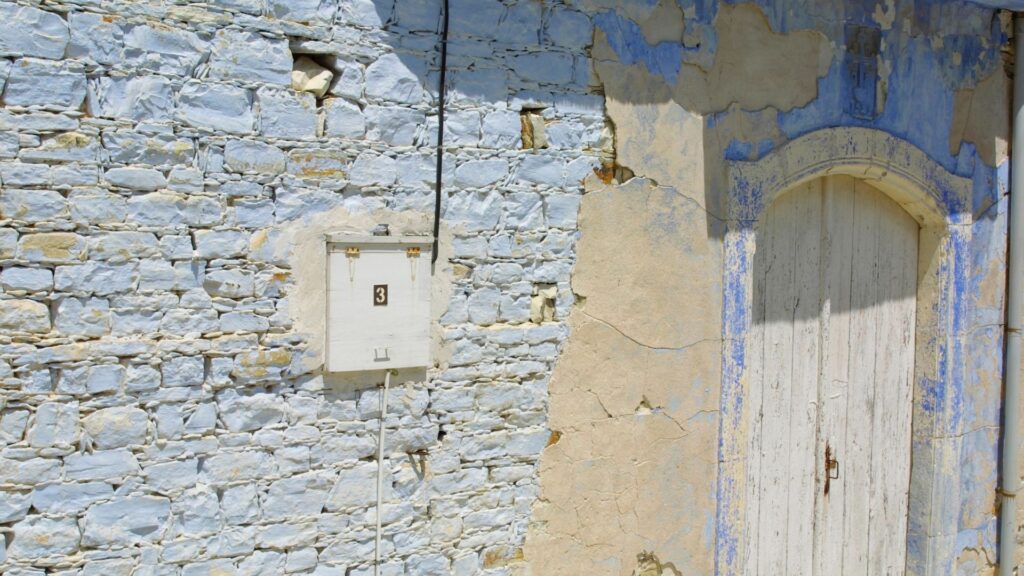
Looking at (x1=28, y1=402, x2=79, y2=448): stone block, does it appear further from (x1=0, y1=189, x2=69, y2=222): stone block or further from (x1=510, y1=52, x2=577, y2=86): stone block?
(x1=510, y1=52, x2=577, y2=86): stone block

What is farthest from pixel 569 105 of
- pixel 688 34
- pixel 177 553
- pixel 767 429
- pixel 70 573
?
pixel 70 573

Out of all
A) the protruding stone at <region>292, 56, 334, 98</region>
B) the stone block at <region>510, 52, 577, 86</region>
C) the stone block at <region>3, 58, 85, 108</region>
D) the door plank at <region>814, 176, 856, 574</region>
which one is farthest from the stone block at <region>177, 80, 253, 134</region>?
the door plank at <region>814, 176, 856, 574</region>

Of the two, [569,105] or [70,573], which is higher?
[569,105]

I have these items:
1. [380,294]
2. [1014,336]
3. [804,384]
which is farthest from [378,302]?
[1014,336]

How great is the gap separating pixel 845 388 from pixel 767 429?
53 cm

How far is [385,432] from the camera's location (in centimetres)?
374

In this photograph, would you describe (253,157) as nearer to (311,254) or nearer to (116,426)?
(311,254)

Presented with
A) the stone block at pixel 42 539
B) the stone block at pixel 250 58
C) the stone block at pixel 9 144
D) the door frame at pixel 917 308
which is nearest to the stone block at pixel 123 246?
the stone block at pixel 9 144

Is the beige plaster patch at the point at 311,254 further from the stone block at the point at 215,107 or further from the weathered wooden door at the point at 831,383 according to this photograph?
the weathered wooden door at the point at 831,383

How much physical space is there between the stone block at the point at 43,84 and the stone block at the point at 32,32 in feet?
A: 0.11

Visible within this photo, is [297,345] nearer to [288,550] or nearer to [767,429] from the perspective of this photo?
[288,550]

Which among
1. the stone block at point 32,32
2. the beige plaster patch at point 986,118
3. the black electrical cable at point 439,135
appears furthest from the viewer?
the beige plaster patch at point 986,118

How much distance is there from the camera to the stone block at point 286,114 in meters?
3.45

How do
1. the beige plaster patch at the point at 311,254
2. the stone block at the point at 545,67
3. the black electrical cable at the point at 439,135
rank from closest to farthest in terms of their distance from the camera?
the beige plaster patch at the point at 311,254 < the black electrical cable at the point at 439,135 < the stone block at the point at 545,67
